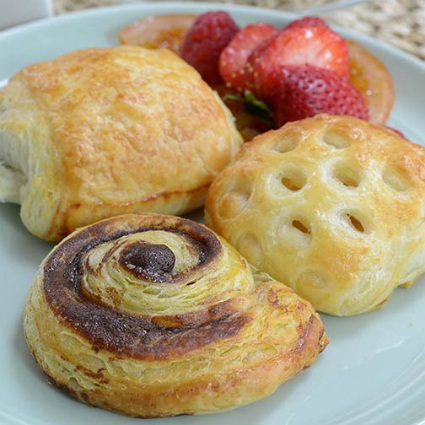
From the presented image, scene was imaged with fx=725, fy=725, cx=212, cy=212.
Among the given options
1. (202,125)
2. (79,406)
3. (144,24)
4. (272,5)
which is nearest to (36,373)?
(79,406)

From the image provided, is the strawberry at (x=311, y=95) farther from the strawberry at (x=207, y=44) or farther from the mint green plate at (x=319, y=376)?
the mint green plate at (x=319, y=376)

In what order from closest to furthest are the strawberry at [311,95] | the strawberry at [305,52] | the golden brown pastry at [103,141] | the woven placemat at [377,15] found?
1. the golden brown pastry at [103,141]
2. the strawberry at [311,95]
3. the strawberry at [305,52]
4. the woven placemat at [377,15]

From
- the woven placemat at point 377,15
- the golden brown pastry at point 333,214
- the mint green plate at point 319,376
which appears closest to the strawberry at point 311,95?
the golden brown pastry at point 333,214

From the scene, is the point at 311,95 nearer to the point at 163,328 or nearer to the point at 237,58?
the point at 237,58

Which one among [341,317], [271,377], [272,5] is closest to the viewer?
[271,377]

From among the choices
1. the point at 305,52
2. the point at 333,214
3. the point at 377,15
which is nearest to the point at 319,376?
the point at 333,214

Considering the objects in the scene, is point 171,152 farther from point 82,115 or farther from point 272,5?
point 272,5

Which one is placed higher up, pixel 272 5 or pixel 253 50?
pixel 253 50
